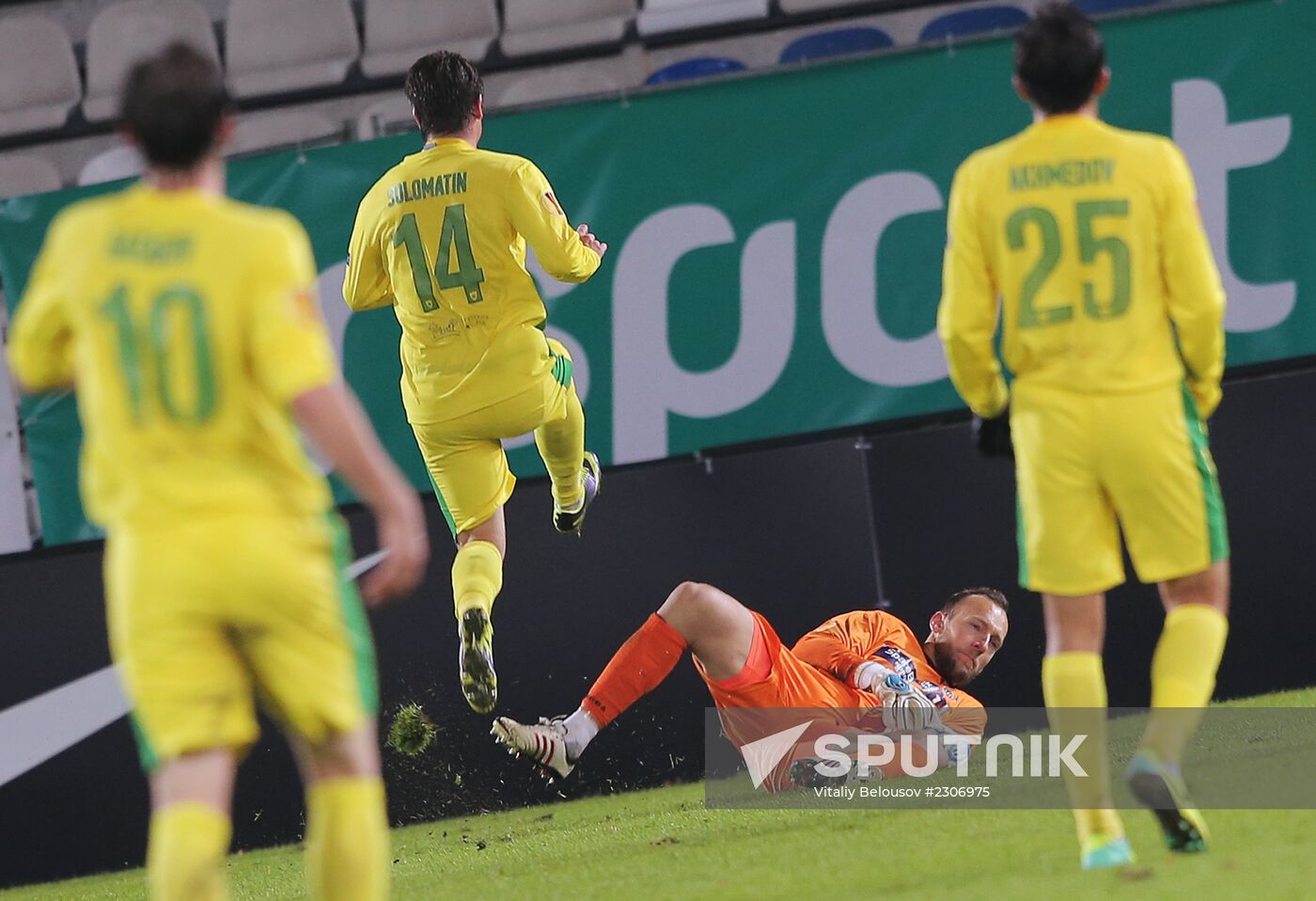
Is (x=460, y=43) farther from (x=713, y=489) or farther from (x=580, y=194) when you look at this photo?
(x=713, y=489)

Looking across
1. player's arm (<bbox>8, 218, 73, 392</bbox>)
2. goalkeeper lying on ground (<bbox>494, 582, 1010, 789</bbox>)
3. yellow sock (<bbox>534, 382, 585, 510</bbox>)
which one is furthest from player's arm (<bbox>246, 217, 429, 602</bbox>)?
yellow sock (<bbox>534, 382, 585, 510</bbox>)

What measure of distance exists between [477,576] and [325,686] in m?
2.87

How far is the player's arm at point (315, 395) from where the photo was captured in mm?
2727

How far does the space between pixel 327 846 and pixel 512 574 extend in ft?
14.2

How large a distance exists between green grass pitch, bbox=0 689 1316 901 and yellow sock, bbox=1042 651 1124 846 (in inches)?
4.6

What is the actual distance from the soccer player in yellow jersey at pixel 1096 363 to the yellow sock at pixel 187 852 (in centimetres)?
174

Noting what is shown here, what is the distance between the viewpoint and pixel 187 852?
2719 mm

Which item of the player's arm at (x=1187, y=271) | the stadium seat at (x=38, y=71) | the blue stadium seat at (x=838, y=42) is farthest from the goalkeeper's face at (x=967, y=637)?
the stadium seat at (x=38, y=71)

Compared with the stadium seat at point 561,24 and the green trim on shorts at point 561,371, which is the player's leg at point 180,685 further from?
the stadium seat at point 561,24

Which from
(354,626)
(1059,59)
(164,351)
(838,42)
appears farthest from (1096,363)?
(838,42)

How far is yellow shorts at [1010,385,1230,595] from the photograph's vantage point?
3.60m

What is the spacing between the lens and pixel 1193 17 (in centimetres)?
689

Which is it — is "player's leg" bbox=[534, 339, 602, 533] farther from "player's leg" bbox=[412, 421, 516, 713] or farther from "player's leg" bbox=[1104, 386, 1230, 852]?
"player's leg" bbox=[1104, 386, 1230, 852]

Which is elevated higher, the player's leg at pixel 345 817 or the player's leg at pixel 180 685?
the player's leg at pixel 180 685
